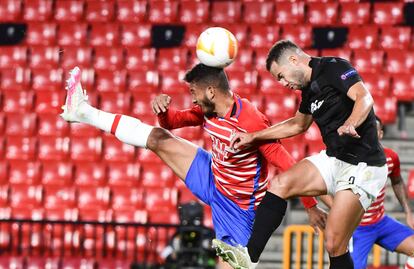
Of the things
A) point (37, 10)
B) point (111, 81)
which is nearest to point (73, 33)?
point (37, 10)

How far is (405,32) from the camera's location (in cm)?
1269

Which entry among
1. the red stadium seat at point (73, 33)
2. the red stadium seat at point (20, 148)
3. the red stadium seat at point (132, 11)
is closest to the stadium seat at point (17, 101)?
the red stadium seat at point (20, 148)

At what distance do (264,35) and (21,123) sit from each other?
342 cm

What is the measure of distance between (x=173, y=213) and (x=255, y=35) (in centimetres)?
314

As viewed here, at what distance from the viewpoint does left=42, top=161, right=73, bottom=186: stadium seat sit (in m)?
11.3

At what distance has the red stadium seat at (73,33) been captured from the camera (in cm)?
1298

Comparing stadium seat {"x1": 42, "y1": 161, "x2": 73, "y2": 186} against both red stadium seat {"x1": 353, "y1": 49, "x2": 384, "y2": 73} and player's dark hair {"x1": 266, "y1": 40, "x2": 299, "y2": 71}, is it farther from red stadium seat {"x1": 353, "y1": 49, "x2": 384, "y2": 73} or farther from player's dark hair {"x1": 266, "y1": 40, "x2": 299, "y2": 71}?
player's dark hair {"x1": 266, "y1": 40, "x2": 299, "y2": 71}

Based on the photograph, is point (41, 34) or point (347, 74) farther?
point (41, 34)

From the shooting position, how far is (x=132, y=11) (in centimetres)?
1334

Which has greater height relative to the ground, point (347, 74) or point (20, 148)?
point (347, 74)

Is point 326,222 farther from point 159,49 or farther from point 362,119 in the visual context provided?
point 159,49

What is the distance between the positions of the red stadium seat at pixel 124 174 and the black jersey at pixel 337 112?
17.9ft

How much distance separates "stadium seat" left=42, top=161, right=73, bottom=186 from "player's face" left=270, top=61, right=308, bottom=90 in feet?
19.2

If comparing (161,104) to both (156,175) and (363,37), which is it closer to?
(156,175)
